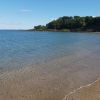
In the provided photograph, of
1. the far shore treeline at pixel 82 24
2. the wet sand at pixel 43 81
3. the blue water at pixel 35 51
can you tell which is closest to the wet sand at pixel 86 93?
the wet sand at pixel 43 81

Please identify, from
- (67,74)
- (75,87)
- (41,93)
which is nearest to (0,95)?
(41,93)

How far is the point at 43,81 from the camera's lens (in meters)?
14.0

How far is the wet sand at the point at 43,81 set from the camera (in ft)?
37.0

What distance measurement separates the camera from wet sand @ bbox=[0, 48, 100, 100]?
444 inches

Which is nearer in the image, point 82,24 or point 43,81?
point 43,81

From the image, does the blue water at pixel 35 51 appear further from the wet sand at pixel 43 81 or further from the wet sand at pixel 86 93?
the wet sand at pixel 86 93

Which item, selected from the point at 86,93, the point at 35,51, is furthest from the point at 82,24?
the point at 86,93

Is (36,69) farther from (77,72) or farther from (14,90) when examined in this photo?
(14,90)

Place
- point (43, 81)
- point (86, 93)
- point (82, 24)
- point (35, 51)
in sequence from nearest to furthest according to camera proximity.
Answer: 1. point (86, 93)
2. point (43, 81)
3. point (35, 51)
4. point (82, 24)

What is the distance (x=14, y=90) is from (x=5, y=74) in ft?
12.6

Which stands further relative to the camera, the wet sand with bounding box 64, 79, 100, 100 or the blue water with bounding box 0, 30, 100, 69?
the blue water with bounding box 0, 30, 100, 69

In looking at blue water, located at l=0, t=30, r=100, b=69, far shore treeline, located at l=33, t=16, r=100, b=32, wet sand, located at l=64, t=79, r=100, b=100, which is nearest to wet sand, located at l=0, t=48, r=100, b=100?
wet sand, located at l=64, t=79, r=100, b=100

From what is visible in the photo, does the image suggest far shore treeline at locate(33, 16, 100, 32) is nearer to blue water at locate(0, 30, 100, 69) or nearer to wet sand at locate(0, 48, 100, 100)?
blue water at locate(0, 30, 100, 69)

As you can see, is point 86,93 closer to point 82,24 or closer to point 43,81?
point 43,81
